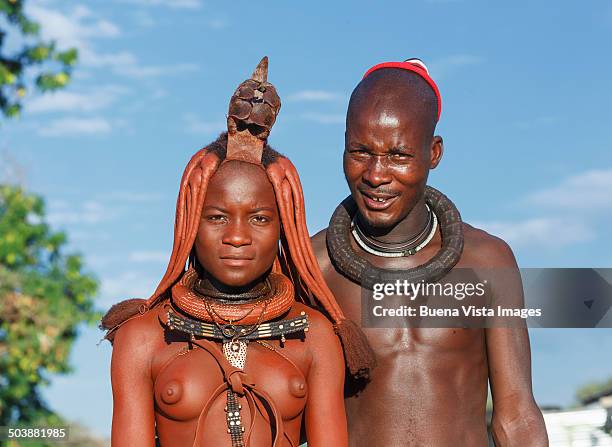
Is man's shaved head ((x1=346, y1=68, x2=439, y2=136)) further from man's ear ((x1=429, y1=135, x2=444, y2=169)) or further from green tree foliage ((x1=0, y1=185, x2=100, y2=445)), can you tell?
green tree foliage ((x1=0, y1=185, x2=100, y2=445))

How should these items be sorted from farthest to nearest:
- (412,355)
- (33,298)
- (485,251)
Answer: (33,298) → (485,251) → (412,355)

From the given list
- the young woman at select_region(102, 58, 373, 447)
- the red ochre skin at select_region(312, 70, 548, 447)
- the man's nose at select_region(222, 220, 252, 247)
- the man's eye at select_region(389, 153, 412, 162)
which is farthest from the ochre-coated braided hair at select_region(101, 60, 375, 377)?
the man's eye at select_region(389, 153, 412, 162)

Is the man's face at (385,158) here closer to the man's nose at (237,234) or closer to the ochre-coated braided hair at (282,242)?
the ochre-coated braided hair at (282,242)

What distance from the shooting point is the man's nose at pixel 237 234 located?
4.15 meters

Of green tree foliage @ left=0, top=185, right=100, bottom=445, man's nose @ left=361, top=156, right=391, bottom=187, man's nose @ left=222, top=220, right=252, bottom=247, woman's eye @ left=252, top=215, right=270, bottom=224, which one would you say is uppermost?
green tree foliage @ left=0, top=185, right=100, bottom=445

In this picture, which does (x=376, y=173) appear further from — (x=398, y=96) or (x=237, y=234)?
(x=237, y=234)

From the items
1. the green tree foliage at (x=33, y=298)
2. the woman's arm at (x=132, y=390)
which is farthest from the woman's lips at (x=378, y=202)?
the green tree foliage at (x=33, y=298)

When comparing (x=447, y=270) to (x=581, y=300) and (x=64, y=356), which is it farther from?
(x=64, y=356)

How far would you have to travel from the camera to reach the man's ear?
4883 mm

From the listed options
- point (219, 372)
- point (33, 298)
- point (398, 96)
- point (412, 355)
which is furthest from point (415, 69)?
point (33, 298)

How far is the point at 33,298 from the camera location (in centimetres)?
1173

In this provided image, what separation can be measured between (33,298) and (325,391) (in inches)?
315

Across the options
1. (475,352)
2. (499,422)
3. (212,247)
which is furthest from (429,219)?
(212,247)

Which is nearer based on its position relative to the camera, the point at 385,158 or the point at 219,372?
the point at 219,372
